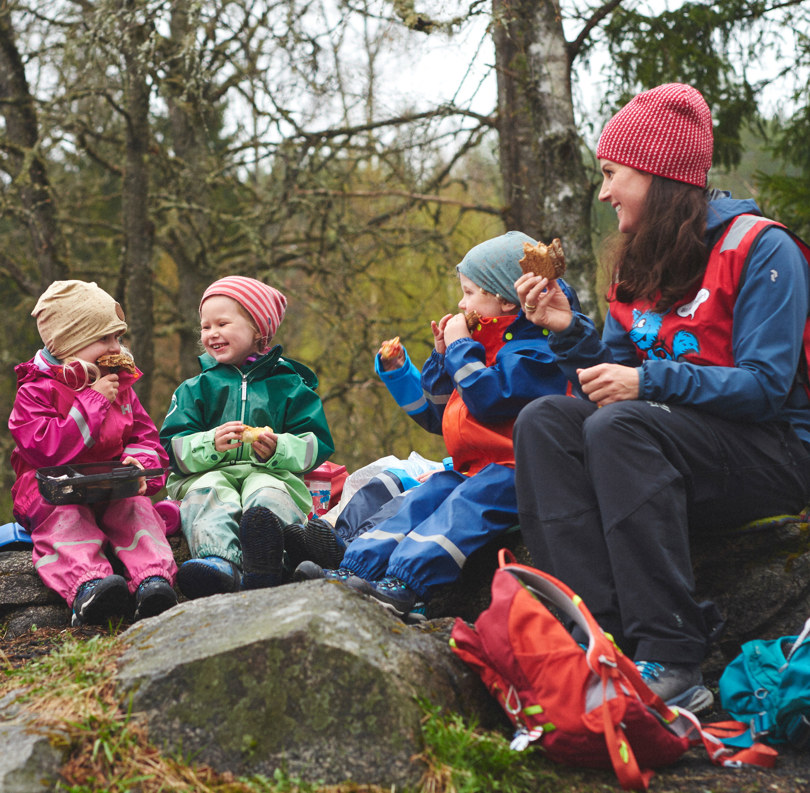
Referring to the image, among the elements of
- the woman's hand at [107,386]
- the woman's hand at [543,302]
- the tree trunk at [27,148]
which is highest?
the tree trunk at [27,148]

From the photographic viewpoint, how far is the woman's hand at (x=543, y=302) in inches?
116

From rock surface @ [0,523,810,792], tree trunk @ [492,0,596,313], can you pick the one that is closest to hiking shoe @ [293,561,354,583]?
rock surface @ [0,523,810,792]

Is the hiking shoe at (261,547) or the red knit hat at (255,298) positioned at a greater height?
the red knit hat at (255,298)

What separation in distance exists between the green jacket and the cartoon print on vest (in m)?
1.54

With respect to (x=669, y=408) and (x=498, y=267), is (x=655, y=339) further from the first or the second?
(x=498, y=267)

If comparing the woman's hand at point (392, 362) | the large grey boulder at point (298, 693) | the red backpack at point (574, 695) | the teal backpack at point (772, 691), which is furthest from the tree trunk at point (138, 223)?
the teal backpack at point (772, 691)

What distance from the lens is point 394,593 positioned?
10.0ft

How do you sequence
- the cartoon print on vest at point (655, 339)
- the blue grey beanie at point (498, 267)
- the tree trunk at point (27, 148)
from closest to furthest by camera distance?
the cartoon print on vest at point (655, 339) < the blue grey beanie at point (498, 267) < the tree trunk at point (27, 148)

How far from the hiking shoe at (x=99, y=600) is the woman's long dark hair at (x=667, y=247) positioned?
7.09 ft

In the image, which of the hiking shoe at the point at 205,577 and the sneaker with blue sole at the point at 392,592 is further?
the hiking shoe at the point at 205,577

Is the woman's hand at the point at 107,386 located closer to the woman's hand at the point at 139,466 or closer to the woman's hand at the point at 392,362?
the woman's hand at the point at 139,466

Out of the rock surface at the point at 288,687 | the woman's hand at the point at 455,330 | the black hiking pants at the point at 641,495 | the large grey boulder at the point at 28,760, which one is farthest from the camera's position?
the woman's hand at the point at 455,330

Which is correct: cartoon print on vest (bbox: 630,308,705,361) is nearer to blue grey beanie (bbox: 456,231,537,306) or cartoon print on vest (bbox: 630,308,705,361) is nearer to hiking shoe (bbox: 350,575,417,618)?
blue grey beanie (bbox: 456,231,537,306)

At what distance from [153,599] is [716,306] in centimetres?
223
